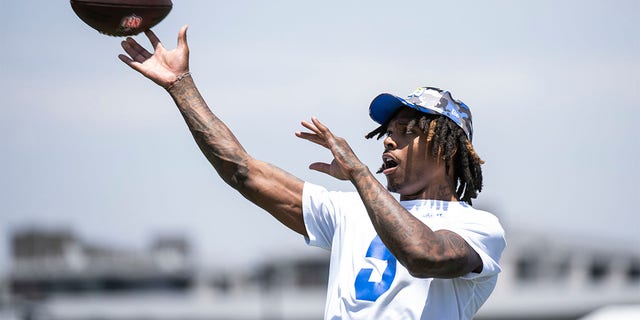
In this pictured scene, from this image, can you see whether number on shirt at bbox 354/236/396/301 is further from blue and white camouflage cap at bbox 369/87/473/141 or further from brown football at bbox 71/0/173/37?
brown football at bbox 71/0/173/37

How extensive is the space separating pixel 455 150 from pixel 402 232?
80 cm

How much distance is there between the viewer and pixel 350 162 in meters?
5.13

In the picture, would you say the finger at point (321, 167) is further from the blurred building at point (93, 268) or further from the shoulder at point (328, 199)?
the blurred building at point (93, 268)

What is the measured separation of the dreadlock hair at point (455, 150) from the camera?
562cm

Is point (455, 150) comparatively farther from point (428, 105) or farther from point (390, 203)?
point (390, 203)

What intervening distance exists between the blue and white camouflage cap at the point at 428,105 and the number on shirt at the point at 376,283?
62cm

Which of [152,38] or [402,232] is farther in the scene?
[152,38]

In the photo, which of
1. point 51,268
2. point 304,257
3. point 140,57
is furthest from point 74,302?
point 140,57

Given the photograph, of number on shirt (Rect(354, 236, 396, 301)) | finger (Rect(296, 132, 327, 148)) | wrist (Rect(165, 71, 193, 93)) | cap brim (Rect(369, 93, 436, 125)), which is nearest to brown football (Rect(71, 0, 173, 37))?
wrist (Rect(165, 71, 193, 93))

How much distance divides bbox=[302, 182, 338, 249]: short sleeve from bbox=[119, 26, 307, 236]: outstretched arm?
0.18 feet

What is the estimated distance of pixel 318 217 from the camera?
5.83 meters

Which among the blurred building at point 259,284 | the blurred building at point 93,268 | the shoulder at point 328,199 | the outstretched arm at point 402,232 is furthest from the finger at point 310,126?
the blurred building at point 93,268

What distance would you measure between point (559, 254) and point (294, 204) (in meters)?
54.6

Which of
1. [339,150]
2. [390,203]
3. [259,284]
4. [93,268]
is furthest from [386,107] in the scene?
[93,268]
